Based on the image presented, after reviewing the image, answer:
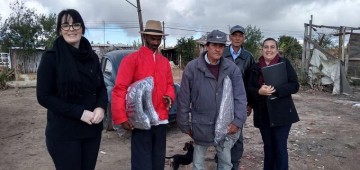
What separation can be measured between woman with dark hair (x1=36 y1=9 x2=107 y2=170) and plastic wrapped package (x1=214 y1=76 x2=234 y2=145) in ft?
3.94

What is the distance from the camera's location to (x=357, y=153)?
5410 mm

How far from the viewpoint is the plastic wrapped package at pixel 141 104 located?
3.09 meters

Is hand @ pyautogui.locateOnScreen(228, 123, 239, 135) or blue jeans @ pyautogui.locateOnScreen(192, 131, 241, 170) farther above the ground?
hand @ pyautogui.locateOnScreen(228, 123, 239, 135)

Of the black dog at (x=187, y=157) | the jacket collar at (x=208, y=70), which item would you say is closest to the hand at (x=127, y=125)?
the jacket collar at (x=208, y=70)

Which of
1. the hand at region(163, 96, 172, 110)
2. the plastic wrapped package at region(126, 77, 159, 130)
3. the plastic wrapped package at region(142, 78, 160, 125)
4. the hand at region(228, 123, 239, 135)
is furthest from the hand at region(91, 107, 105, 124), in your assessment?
the hand at region(228, 123, 239, 135)

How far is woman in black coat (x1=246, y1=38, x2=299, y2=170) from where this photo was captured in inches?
148

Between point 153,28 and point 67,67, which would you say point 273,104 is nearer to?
point 153,28

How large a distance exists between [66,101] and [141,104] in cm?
72

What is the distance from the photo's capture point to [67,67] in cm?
252

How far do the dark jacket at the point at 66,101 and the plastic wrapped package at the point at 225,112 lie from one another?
119cm

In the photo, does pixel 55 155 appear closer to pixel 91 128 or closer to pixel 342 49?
pixel 91 128

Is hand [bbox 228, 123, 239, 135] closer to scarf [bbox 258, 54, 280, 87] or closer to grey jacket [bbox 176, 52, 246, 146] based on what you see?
grey jacket [bbox 176, 52, 246, 146]

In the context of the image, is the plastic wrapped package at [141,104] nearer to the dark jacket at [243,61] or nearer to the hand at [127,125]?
the hand at [127,125]

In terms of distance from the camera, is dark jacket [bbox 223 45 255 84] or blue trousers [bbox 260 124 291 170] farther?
dark jacket [bbox 223 45 255 84]
